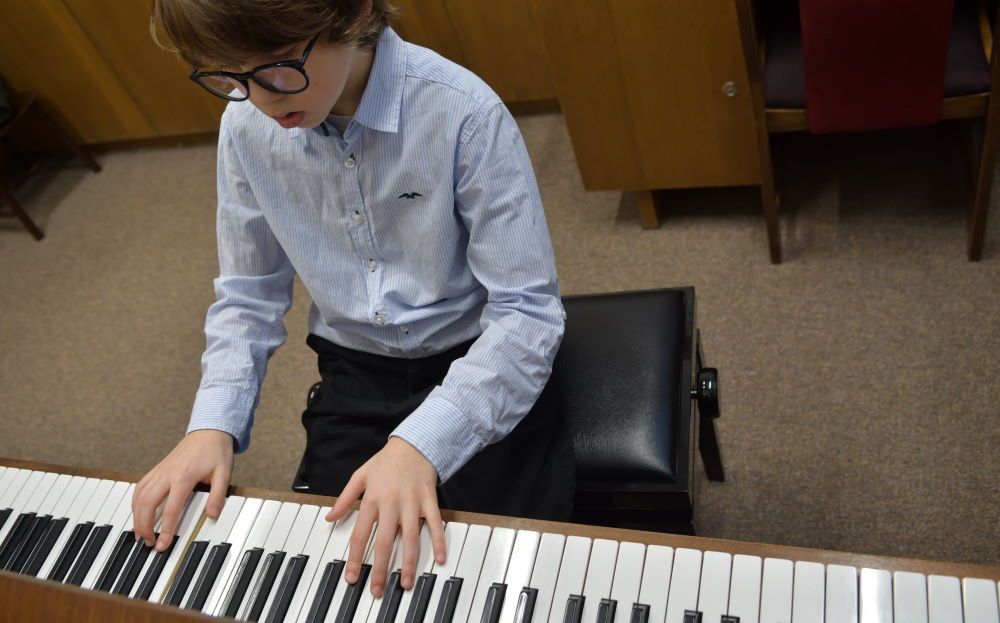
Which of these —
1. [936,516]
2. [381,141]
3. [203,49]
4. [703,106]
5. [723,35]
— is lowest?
[936,516]

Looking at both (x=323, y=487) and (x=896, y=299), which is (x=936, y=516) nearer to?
(x=896, y=299)

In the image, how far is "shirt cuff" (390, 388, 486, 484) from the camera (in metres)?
1.01

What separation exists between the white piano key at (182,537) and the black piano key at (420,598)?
0.29 m

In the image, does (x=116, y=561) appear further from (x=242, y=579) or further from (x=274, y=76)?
(x=274, y=76)

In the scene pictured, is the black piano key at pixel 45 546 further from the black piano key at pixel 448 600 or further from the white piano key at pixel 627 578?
the white piano key at pixel 627 578

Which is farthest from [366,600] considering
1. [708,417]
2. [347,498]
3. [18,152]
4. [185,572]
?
[18,152]

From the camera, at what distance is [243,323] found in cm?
130

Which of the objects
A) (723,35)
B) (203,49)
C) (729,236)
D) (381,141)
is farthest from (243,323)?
(729,236)

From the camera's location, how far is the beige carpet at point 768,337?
1.73m

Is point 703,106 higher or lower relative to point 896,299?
higher

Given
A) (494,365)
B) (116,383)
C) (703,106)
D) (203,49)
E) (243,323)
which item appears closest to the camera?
(203,49)

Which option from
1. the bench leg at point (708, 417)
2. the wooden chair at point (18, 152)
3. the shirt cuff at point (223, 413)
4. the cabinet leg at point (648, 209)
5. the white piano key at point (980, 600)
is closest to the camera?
the white piano key at point (980, 600)

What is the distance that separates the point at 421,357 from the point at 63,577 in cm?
55

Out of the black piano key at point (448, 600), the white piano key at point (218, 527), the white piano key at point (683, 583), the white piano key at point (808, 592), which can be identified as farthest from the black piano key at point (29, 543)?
the white piano key at point (808, 592)
